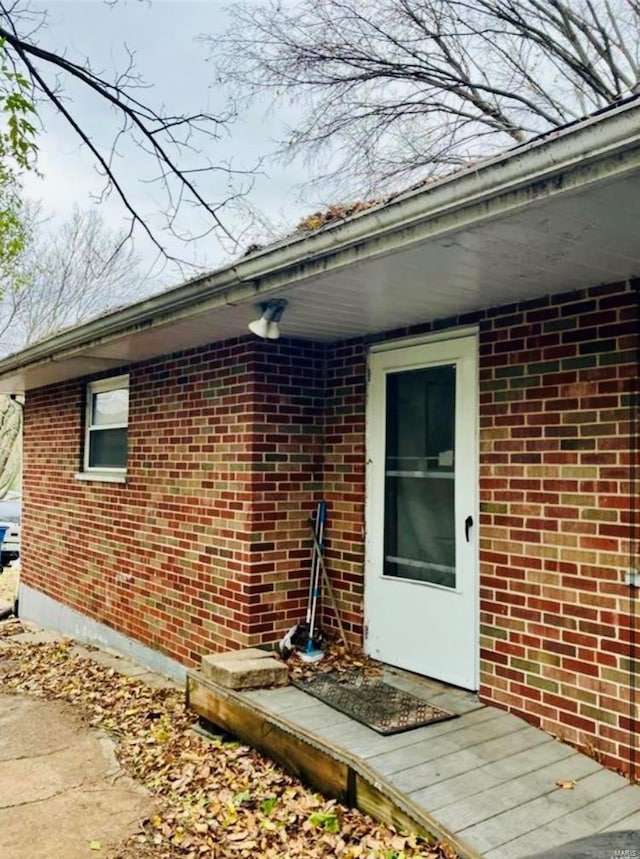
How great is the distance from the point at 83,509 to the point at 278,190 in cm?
543

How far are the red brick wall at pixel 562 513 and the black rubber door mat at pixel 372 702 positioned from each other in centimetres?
43

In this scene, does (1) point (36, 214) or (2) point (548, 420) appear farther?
(1) point (36, 214)

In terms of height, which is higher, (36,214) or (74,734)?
(36,214)

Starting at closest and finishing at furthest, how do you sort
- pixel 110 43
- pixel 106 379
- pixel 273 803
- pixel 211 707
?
pixel 273 803 < pixel 211 707 < pixel 110 43 < pixel 106 379

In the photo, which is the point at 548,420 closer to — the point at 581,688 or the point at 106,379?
the point at 581,688

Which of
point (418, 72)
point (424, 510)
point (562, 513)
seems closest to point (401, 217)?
point (562, 513)

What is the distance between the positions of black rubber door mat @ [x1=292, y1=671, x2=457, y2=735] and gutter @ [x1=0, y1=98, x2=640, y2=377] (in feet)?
7.82

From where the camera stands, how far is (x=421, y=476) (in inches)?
181

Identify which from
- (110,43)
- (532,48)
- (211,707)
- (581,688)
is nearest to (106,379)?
(110,43)

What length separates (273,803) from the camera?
3.45 metres

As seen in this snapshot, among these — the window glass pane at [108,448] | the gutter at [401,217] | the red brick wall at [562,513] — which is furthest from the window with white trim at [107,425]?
the red brick wall at [562,513]

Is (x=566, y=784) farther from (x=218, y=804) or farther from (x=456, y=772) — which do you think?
(x=218, y=804)

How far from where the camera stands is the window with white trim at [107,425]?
709 centimetres

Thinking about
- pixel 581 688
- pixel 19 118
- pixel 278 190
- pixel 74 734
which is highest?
pixel 278 190
